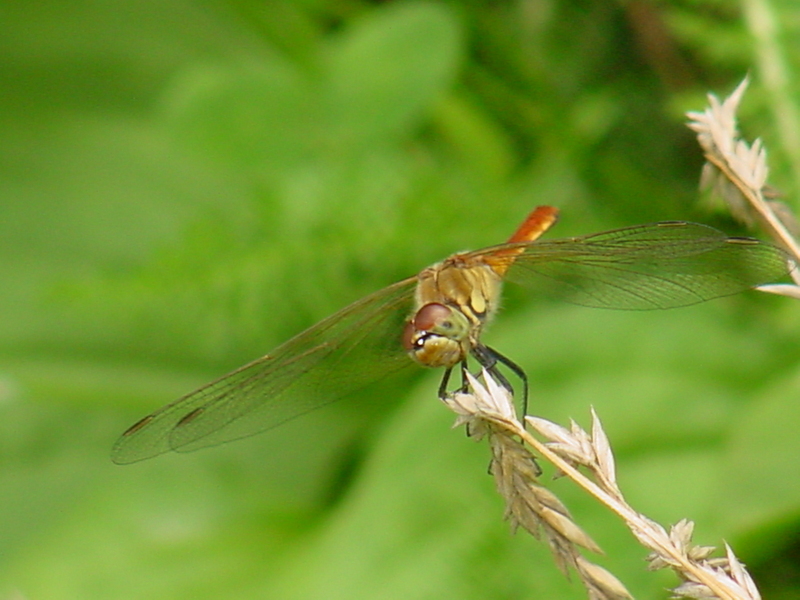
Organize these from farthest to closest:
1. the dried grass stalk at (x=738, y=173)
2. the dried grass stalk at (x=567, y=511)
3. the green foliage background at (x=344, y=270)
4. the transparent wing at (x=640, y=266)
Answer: the green foliage background at (x=344, y=270) < the transparent wing at (x=640, y=266) < the dried grass stalk at (x=738, y=173) < the dried grass stalk at (x=567, y=511)

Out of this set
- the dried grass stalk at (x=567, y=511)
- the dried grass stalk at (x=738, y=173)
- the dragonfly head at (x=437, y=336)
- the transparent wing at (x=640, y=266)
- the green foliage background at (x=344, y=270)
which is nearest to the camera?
the dried grass stalk at (x=567, y=511)

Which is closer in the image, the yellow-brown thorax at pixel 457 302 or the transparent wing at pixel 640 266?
the transparent wing at pixel 640 266

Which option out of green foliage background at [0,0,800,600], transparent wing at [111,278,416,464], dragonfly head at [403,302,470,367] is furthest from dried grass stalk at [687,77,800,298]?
green foliage background at [0,0,800,600]

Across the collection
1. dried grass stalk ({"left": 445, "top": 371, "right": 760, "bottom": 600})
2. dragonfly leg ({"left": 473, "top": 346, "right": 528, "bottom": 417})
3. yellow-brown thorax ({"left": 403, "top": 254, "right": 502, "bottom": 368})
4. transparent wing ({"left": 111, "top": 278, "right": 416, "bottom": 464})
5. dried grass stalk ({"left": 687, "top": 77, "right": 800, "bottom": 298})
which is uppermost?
transparent wing ({"left": 111, "top": 278, "right": 416, "bottom": 464})

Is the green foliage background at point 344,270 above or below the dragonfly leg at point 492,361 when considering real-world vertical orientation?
above

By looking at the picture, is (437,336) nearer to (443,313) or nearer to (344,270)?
(443,313)

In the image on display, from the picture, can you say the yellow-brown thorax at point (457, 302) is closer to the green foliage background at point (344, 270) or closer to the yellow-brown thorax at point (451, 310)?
the yellow-brown thorax at point (451, 310)

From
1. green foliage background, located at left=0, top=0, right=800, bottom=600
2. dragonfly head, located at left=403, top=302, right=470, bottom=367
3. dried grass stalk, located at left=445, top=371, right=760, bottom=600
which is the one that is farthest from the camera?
green foliage background, located at left=0, top=0, right=800, bottom=600

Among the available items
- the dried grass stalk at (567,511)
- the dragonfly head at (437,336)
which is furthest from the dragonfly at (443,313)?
the dried grass stalk at (567,511)

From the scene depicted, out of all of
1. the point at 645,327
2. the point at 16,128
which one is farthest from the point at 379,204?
the point at 16,128

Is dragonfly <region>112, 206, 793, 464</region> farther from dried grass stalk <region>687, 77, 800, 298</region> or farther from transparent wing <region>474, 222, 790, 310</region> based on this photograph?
dried grass stalk <region>687, 77, 800, 298</region>
